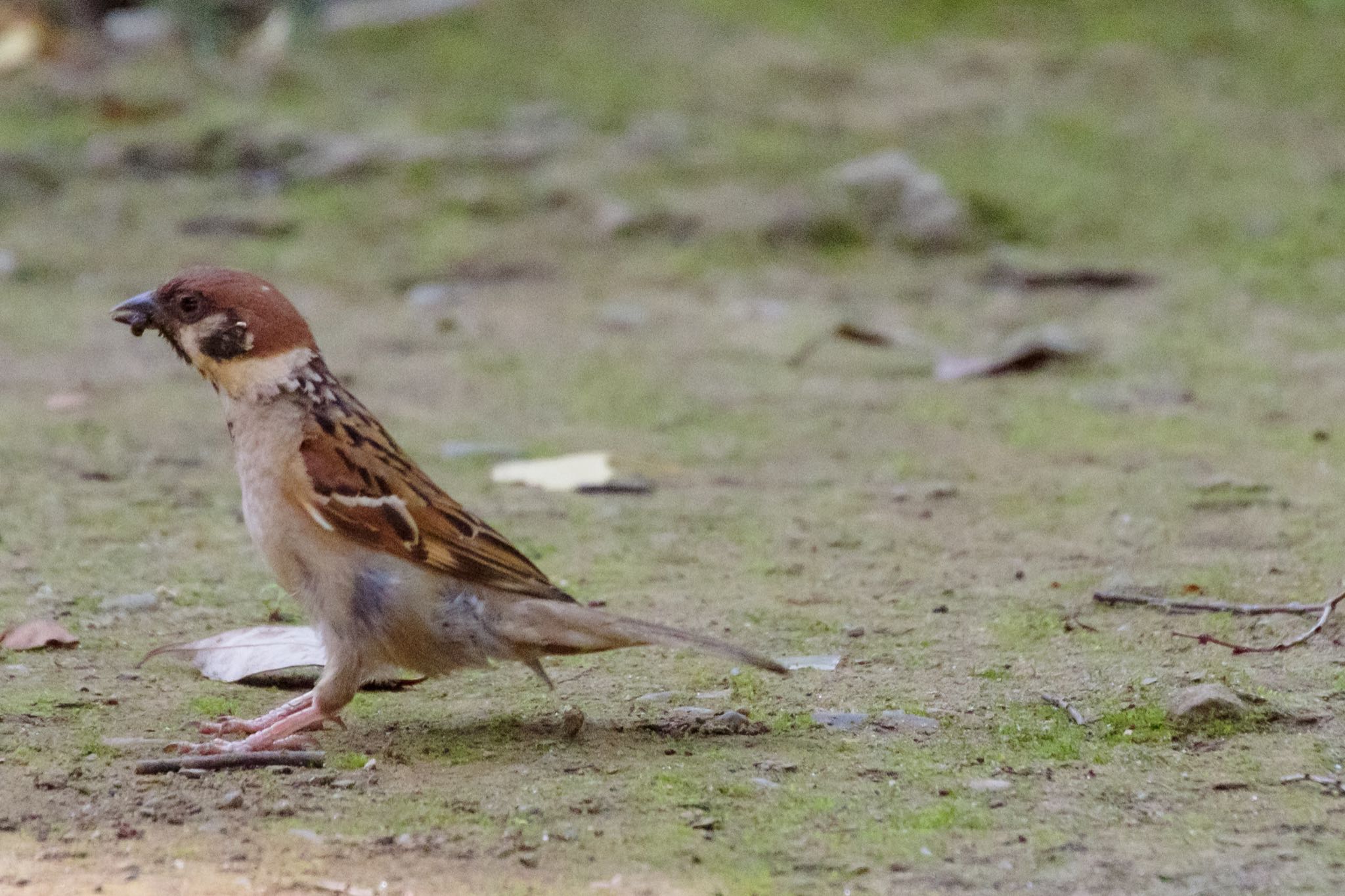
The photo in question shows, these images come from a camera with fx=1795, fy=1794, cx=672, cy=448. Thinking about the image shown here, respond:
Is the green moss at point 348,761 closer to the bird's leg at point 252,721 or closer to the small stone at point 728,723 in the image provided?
the bird's leg at point 252,721

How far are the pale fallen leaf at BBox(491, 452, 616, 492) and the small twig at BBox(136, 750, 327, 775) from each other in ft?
6.96

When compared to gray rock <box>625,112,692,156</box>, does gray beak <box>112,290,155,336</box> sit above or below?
above

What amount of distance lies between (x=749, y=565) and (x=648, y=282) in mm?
3804

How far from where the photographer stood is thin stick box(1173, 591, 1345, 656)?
138 inches

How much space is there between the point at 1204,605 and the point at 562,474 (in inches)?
77.1

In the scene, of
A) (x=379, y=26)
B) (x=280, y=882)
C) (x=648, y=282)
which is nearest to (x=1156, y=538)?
(x=280, y=882)

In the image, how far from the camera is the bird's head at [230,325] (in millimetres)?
3273

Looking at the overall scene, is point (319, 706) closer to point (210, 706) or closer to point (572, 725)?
point (210, 706)

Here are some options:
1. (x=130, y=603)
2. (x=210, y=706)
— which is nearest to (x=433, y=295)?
(x=130, y=603)

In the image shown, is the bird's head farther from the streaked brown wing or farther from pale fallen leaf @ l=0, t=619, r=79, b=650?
pale fallen leaf @ l=0, t=619, r=79, b=650

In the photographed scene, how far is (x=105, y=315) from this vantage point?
7430mm

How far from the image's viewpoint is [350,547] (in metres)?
3.16

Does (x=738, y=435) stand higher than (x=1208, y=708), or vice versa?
(x=1208, y=708)

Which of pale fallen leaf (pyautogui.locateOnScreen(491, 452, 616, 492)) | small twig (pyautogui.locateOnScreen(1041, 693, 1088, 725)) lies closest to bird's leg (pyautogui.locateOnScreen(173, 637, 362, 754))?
small twig (pyautogui.locateOnScreen(1041, 693, 1088, 725))
